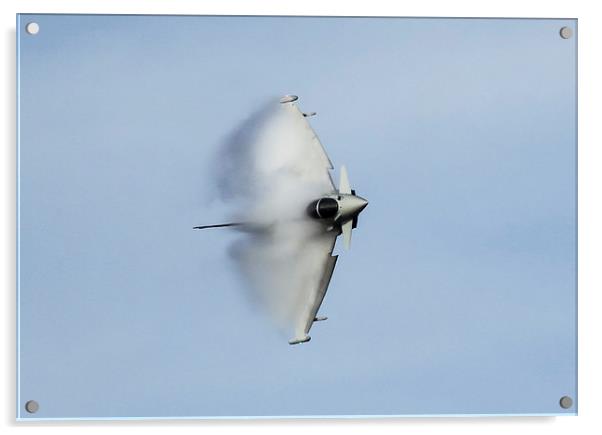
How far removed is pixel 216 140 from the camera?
9.25 ft

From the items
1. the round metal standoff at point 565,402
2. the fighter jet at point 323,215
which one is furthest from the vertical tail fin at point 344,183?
the round metal standoff at point 565,402

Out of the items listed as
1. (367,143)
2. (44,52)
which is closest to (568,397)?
(367,143)

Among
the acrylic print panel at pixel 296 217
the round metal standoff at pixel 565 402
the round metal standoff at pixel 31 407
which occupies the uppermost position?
the acrylic print panel at pixel 296 217

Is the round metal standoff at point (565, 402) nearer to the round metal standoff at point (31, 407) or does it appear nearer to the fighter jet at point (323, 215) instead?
the fighter jet at point (323, 215)

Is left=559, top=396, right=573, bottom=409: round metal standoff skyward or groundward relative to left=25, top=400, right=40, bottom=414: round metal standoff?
groundward

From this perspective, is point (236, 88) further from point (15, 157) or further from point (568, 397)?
point (568, 397)

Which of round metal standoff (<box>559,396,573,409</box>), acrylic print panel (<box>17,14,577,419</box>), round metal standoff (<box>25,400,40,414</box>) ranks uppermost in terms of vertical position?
acrylic print panel (<box>17,14,577,419</box>)

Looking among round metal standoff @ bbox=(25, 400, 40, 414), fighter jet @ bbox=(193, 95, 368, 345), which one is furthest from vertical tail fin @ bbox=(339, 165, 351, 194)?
round metal standoff @ bbox=(25, 400, 40, 414)

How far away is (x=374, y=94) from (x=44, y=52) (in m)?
0.90

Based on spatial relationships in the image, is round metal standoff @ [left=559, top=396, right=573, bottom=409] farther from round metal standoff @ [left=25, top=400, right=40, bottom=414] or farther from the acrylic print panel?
round metal standoff @ [left=25, top=400, right=40, bottom=414]

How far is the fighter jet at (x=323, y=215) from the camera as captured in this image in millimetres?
2830

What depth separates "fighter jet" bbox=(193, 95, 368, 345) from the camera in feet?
9.29

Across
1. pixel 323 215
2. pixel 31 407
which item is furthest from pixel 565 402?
pixel 31 407

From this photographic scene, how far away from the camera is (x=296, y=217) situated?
114 inches
